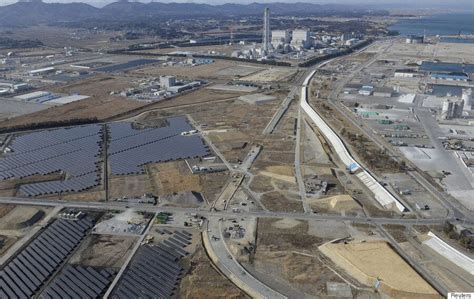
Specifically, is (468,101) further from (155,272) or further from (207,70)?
(207,70)

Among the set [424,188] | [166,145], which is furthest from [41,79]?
[424,188]

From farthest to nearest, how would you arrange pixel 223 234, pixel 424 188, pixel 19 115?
pixel 19 115 < pixel 424 188 < pixel 223 234

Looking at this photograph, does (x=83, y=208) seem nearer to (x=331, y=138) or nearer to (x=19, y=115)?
(x=331, y=138)

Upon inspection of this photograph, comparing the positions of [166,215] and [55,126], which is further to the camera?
[55,126]

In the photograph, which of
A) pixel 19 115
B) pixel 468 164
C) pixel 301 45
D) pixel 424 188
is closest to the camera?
pixel 424 188

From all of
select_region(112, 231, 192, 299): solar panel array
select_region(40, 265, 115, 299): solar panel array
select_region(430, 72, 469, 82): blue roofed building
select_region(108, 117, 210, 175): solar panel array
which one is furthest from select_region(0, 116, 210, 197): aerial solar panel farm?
select_region(430, 72, 469, 82): blue roofed building

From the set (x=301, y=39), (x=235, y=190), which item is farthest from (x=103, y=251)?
(x=301, y=39)
